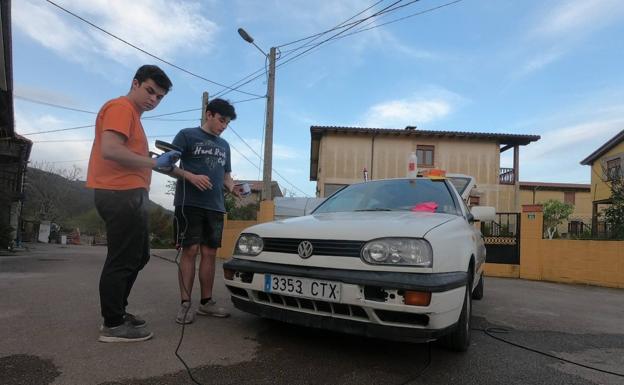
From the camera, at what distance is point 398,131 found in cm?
2438

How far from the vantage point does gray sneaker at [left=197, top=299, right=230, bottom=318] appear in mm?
3729

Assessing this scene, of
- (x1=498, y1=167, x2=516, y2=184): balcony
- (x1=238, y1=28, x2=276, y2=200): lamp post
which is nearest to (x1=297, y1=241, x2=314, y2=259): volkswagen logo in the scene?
(x1=238, y1=28, x2=276, y2=200): lamp post

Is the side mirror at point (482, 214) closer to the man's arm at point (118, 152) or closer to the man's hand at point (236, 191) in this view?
the man's hand at point (236, 191)

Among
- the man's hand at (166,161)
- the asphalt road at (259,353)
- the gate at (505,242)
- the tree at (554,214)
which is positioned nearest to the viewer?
the asphalt road at (259,353)

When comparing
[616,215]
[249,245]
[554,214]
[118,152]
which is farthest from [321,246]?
[554,214]

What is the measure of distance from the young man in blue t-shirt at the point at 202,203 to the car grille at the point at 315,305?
2.91ft

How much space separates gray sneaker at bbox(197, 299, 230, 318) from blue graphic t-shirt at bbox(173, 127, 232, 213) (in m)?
0.81

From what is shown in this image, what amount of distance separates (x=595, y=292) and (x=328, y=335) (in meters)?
7.04

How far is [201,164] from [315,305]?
1.72m

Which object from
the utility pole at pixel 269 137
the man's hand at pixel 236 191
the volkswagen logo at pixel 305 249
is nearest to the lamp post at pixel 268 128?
the utility pole at pixel 269 137

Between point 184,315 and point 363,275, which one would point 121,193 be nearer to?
point 184,315

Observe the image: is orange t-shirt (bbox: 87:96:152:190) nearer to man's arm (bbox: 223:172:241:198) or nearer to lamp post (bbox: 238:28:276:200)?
man's arm (bbox: 223:172:241:198)

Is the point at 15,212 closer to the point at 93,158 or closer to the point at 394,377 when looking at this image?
the point at 93,158

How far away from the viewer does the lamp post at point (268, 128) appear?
1325 cm
